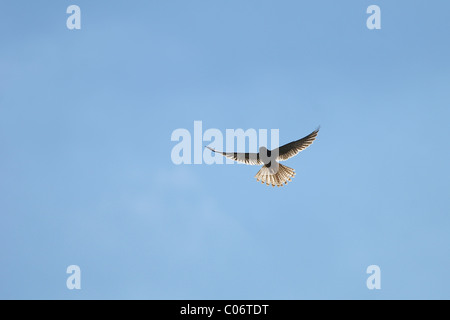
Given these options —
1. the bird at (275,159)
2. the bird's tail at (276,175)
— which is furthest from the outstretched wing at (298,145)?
the bird's tail at (276,175)

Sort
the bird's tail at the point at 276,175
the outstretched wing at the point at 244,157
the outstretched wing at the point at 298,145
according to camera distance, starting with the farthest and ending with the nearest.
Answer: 1. the bird's tail at the point at 276,175
2. the outstretched wing at the point at 244,157
3. the outstretched wing at the point at 298,145

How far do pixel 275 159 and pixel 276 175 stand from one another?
132 centimetres

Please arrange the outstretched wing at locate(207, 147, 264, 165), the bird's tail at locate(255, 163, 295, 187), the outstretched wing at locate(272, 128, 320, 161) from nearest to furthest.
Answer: the outstretched wing at locate(272, 128, 320, 161)
the outstretched wing at locate(207, 147, 264, 165)
the bird's tail at locate(255, 163, 295, 187)

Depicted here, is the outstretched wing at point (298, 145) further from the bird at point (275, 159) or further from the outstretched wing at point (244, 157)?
the outstretched wing at point (244, 157)

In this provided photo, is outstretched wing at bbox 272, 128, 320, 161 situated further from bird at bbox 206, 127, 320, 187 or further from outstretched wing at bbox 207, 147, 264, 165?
outstretched wing at bbox 207, 147, 264, 165

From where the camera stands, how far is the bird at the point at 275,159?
2953 cm

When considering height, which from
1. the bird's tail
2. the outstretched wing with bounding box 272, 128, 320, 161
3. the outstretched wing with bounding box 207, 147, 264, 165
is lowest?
the bird's tail

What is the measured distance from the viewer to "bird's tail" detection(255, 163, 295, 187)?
1202 inches

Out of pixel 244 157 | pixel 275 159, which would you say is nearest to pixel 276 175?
pixel 275 159

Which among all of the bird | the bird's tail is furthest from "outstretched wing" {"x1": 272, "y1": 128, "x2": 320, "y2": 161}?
the bird's tail

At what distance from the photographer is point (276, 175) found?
101 feet

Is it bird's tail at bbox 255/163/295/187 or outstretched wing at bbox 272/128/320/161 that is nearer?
outstretched wing at bbox 272/128/320/161
